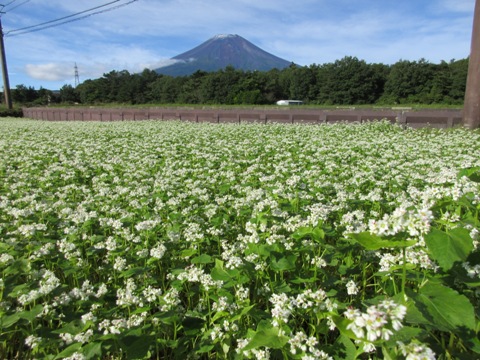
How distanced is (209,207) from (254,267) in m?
1.98

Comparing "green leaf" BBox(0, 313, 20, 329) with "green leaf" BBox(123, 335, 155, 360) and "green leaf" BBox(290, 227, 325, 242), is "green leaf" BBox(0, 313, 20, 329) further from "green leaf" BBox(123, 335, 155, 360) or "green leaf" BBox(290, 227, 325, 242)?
"green leaf" BBox(290, 227, 325, 242)

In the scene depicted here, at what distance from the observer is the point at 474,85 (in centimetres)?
1376

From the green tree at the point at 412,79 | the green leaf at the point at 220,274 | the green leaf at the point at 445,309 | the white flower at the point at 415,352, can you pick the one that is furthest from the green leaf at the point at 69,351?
the green tree at the point at 412,79

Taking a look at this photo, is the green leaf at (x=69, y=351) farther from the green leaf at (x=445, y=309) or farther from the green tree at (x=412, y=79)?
the green tree at (x=412, y=79)

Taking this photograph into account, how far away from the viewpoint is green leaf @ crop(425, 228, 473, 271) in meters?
1.80

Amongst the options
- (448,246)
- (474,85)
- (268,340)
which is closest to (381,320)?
(268,340)

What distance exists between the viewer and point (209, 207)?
471 cm

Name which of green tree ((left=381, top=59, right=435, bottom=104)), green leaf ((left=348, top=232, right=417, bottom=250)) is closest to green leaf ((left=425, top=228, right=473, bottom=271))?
green leaf ((left=348, top=232, right=417, bottom=250))

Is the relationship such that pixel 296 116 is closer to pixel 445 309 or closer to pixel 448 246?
pixel 448 246

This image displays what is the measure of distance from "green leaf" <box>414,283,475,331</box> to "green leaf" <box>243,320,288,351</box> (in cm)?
72

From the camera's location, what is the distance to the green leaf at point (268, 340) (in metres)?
1.78

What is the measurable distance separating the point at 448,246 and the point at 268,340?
1.11 m

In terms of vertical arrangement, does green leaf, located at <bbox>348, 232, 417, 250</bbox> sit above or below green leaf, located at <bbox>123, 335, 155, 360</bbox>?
above

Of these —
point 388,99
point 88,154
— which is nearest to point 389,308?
point 88,154
